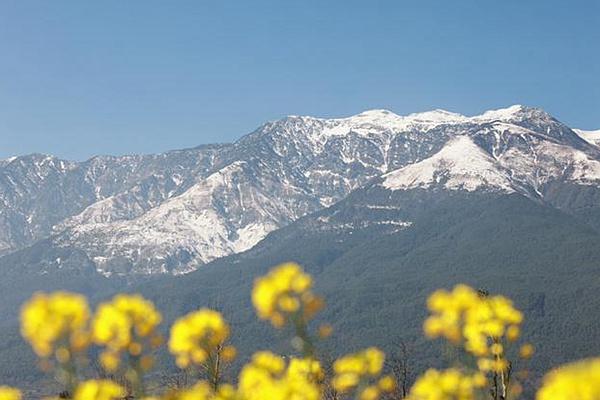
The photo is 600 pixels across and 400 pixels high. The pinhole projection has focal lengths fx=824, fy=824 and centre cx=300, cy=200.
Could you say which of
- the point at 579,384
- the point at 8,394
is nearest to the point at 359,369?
the point at 8,394

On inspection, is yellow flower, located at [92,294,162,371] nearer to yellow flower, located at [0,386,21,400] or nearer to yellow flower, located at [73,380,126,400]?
yellow flower, located at [73,380,126,400]

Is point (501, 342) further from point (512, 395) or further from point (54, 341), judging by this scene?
point (54, 341)

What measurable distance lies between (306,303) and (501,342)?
4740 mm

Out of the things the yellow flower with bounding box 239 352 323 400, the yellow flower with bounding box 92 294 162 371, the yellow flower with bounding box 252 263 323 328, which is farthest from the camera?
the yellow flower with bounding box 252 263 323 328

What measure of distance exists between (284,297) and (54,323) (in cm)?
232

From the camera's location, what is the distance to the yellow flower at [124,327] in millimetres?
7703

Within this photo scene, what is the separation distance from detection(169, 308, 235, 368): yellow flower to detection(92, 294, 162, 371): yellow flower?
121 centimetres

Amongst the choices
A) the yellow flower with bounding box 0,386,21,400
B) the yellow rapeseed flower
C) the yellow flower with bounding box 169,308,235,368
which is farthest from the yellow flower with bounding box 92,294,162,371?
the yellow rapeseed flower

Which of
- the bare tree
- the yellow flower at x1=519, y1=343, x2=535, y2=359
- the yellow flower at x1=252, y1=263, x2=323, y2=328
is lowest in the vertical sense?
the bare tree

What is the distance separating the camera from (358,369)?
9711mm

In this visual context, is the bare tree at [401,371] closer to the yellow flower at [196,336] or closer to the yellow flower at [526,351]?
the yellow flower at [526,351]

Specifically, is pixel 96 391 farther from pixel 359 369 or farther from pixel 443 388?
pixel 359 369

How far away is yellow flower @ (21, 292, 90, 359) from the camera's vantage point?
21.8ft

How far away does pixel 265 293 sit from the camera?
813 cm
